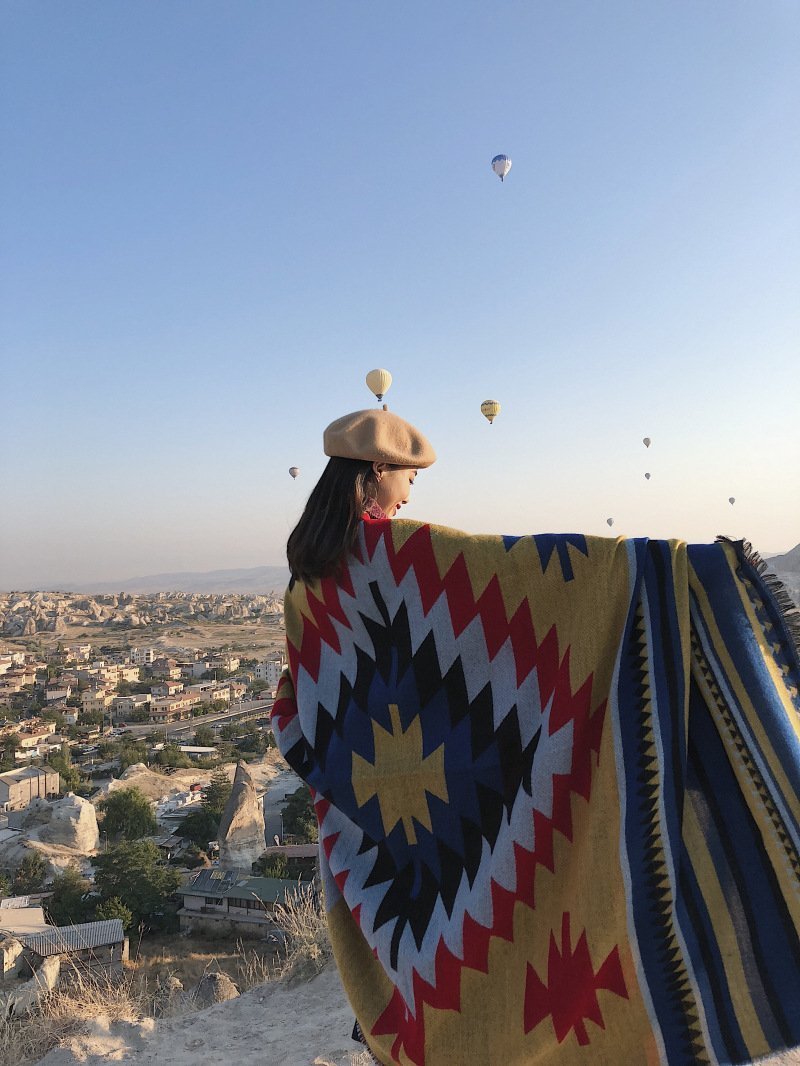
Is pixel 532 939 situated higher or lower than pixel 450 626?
lower

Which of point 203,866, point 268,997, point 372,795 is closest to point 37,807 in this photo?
point 203,866

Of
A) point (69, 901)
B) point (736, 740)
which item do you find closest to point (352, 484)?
A: point (736, 740)

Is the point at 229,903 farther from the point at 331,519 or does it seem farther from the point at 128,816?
the point at 331,519

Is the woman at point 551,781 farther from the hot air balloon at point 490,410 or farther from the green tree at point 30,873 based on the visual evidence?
the green tree at point 30,873

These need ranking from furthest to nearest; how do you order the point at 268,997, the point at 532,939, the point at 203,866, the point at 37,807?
the point at 37,807 → the point at 203,866 → the point at 268,997 → the point at 532,939

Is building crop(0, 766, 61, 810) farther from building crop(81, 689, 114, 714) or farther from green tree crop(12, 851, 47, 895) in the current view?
building crop(81, 689, 114, 714)

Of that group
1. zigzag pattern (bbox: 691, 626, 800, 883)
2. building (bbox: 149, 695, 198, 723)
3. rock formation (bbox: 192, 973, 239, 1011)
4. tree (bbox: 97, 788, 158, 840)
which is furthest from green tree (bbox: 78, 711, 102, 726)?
zigzag pattern (bbox: 691, 626, 800, 883)

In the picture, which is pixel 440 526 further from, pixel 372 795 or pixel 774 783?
pixel 774 783
